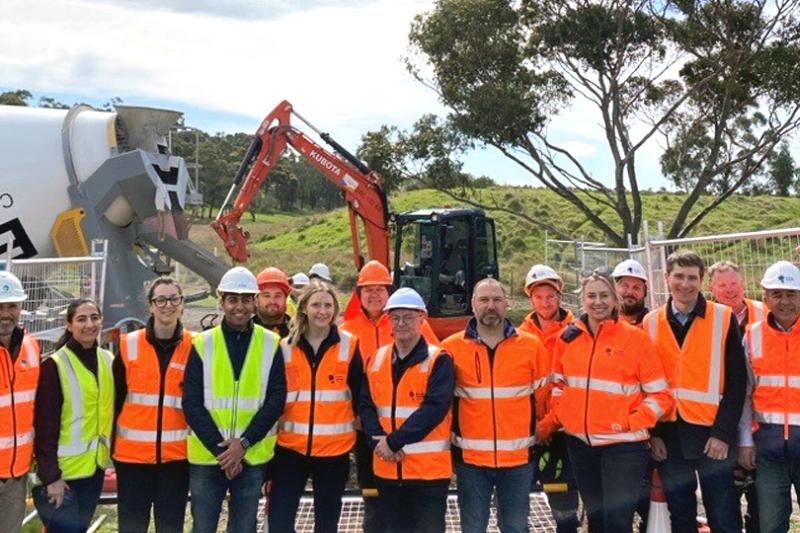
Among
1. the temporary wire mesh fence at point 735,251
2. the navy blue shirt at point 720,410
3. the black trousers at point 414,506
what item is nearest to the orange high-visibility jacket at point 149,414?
the black trousers at point 414,506

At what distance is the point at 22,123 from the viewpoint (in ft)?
28.3

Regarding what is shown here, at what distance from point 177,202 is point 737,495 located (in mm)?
7484

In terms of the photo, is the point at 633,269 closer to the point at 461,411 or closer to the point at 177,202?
the point at 461,411

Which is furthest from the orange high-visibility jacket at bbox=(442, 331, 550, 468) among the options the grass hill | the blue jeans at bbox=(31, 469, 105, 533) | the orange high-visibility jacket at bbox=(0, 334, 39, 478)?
the grass hill

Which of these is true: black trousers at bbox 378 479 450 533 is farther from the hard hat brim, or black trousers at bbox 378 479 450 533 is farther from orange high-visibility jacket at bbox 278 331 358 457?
the hard hat brim

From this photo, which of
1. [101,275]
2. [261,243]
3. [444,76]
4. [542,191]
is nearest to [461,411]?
[101,275]

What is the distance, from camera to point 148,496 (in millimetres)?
4074

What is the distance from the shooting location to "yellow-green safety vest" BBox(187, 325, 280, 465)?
402 cm

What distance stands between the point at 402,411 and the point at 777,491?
2189 mm

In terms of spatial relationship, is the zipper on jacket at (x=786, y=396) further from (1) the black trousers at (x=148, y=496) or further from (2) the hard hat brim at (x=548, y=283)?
(1) the black trousers at (x=148, y=496)

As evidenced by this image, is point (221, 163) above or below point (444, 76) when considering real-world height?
above

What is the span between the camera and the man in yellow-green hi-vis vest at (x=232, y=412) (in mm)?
3982

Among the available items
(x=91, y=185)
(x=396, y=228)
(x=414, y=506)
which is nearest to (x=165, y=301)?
(x=414, y=506)

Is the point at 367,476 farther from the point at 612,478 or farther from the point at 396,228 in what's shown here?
the point at 396,228
